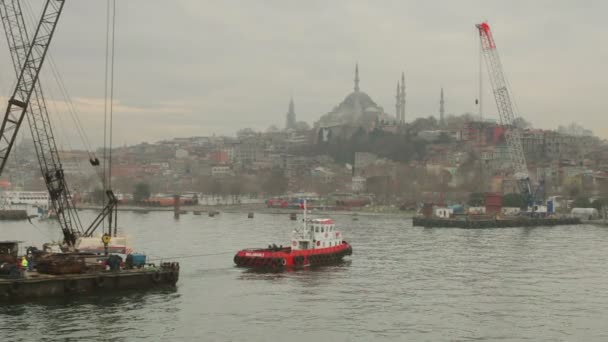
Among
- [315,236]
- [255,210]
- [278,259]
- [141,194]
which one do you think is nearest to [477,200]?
[255,210]

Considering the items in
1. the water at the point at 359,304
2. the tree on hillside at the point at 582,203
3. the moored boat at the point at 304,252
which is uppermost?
the tree on hillside at the point at 582,203

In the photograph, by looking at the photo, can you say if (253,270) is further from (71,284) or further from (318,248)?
(71,284)

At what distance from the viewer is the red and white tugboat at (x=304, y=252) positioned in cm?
5566

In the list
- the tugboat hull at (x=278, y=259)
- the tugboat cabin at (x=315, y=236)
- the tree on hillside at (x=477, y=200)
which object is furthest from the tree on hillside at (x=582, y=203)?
the tugboat hull at (x=278, y=259)

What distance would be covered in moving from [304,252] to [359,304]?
15.7 meters

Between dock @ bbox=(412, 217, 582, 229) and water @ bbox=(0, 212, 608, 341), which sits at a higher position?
dock @ bbox=(412, 217, 582, 229)

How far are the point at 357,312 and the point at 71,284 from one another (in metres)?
15.1

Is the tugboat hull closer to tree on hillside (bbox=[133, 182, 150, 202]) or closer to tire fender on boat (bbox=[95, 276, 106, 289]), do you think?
tire fender on boat (bbox=[95, 276, 106, 289])

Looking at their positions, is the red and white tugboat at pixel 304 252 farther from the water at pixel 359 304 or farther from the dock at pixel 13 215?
the dock at pixel 13 215

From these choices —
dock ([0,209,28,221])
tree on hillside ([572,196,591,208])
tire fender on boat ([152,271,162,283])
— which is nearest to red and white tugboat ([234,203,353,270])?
tire fender on boat ([152,271,162,283])

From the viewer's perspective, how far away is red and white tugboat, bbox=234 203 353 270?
2191 inches

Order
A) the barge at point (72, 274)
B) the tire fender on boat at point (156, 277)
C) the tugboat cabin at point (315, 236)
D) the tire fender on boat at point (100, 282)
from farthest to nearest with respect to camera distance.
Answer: the tugboat cabin at point (315, 236) < the tire fender on boat at point (156, 277) < the tire fender on boat at point (100, 282) < the barge at point (72, 274)

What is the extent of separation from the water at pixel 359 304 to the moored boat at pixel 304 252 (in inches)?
55.0

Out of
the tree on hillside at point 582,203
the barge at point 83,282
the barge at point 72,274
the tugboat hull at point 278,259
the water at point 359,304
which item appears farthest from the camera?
the tree on hillside at point 582,203
